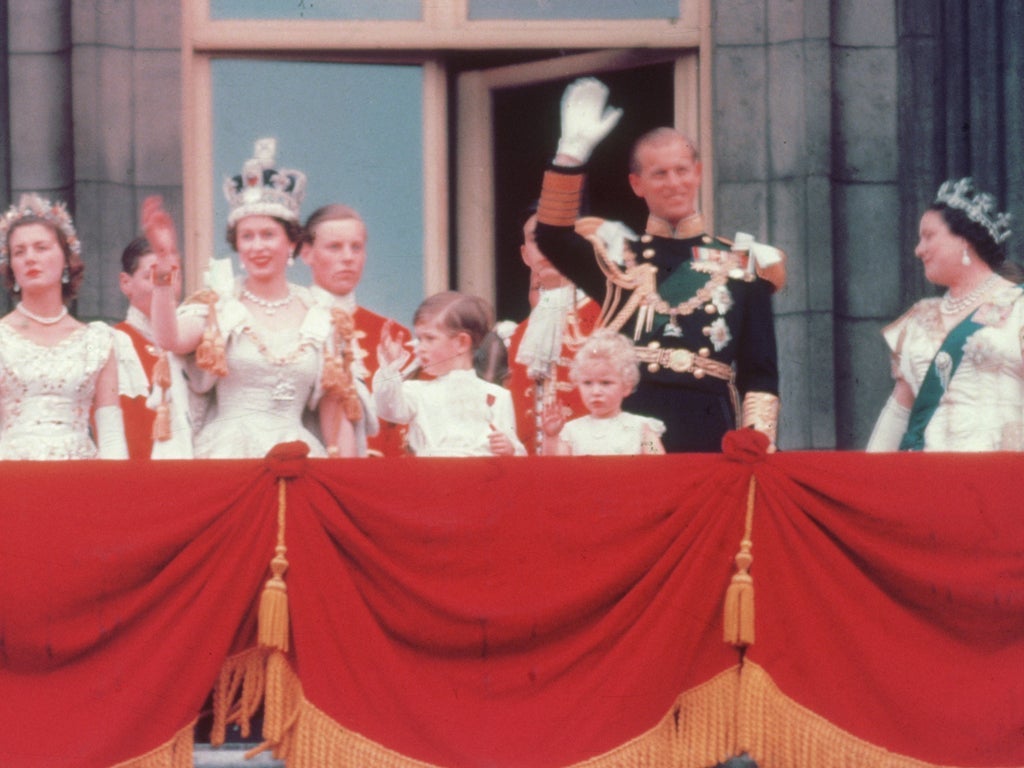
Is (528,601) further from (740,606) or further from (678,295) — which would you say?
(678,295)

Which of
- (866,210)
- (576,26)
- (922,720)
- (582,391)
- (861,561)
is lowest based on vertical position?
(922,720)

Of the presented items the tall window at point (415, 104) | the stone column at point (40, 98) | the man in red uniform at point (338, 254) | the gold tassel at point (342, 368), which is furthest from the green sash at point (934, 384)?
the stone column at point (40, 98)

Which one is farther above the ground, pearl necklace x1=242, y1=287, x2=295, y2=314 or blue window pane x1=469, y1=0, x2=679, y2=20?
blue window pane x1=469, y1=0, x2=679, y2=20

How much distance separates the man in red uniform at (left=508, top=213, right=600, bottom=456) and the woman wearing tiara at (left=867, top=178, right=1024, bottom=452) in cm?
98

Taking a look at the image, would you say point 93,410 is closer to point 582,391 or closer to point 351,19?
point 582,391

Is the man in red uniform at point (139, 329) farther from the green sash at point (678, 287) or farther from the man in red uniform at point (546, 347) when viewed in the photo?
the green sash at point (678, 287)

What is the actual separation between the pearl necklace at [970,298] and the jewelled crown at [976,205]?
13cm

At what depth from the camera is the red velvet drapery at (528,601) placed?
6215 mm

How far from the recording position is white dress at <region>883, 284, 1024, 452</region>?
278 inches

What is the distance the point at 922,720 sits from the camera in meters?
6.24

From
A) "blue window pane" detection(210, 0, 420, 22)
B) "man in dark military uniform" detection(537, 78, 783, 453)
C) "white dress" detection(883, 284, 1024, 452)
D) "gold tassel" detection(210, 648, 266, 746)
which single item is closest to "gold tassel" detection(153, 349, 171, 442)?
"gold tassel" detection(210, 648, 266, 746)

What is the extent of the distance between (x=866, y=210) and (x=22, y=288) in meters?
3.21

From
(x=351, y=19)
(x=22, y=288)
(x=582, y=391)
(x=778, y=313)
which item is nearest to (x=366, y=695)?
(x=582, y=391)

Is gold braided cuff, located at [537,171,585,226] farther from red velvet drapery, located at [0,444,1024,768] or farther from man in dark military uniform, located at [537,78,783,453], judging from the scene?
red velvet drapery, located at [0,444,1024,768]
